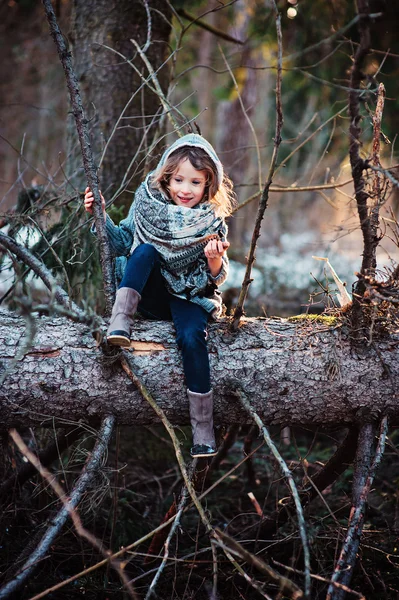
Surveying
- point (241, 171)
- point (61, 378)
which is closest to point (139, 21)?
point (61, 378)

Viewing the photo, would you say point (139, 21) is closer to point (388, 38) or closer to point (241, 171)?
point (388, 38)

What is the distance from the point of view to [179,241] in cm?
289

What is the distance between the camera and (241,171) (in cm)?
876

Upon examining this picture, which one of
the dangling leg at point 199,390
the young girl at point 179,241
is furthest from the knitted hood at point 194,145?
the dangling leg at point 199,390

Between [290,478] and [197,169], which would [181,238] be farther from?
[290,478]

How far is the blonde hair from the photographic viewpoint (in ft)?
9.75

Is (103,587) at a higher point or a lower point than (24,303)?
lower

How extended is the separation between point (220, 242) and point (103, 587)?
1791 millimetres

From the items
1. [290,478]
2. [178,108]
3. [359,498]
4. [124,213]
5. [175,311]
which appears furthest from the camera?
[178,108]

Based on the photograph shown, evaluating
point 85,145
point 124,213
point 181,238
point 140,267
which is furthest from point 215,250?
point 124,213

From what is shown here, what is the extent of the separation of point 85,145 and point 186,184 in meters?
0.62

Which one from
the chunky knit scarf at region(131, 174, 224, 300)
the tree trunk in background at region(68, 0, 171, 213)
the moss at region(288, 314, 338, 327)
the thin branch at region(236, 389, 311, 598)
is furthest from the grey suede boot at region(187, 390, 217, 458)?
the tree trunk in background at region(68, 0, 171, 213)

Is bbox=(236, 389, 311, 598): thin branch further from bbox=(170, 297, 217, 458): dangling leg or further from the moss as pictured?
the moss

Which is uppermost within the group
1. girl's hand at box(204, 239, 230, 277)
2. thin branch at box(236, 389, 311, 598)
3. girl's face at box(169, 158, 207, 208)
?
girl's face at box(169, 158, 207, 208)
